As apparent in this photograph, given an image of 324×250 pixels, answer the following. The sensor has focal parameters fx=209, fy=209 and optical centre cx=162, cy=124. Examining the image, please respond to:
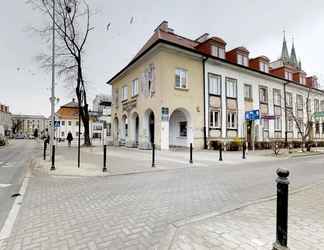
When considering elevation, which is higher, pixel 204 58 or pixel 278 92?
pixel 204 58

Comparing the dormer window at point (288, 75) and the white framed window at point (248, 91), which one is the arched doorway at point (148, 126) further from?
the dormer window at point (288, 75)

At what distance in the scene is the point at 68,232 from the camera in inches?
132

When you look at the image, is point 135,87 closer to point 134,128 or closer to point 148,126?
point 134,128

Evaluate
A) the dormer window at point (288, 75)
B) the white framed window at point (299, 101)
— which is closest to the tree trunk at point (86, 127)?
the dormer window at point (288, 75)

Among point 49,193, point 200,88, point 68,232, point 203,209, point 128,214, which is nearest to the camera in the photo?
point 68,232

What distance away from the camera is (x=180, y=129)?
22.3 m

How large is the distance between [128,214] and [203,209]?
1.56m

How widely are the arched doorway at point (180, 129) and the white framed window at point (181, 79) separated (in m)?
2.26

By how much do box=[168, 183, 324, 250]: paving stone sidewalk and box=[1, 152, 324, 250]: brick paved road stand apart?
1.39 ft

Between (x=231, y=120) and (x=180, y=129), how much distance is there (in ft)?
19.4

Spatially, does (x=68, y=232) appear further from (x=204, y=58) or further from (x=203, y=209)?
(x=204, y=58)

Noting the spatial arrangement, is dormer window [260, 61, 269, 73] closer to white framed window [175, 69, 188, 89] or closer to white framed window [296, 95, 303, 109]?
white framed window [296, 95, 303, 109]

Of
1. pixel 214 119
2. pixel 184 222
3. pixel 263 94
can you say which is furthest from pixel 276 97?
pixel 184 222

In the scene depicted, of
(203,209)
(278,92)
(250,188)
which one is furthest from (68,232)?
(278,92)
